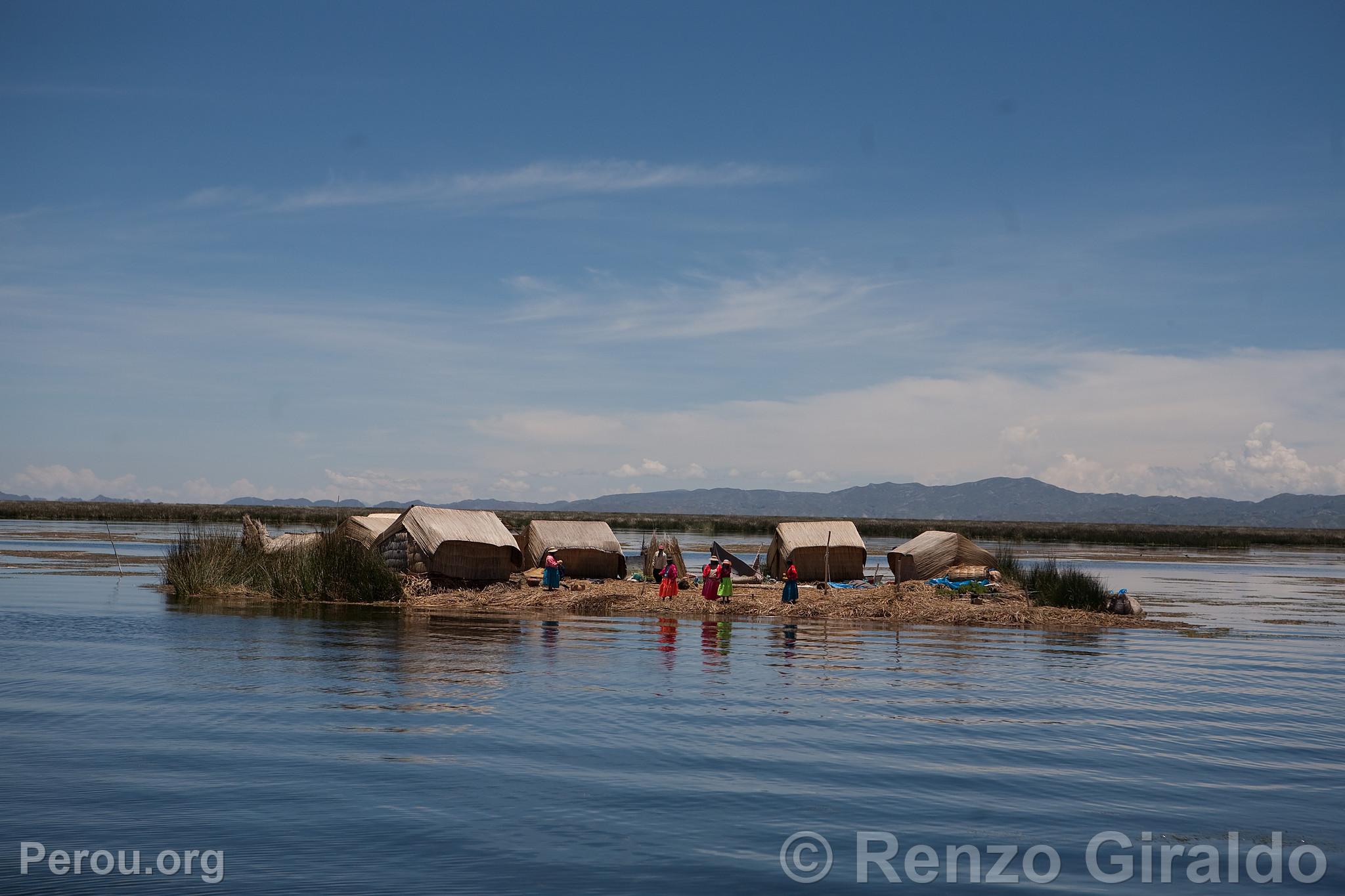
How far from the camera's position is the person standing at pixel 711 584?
31.4 meters

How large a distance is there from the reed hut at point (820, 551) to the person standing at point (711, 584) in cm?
662

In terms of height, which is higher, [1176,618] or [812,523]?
[812,523]

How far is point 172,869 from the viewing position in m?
8.47

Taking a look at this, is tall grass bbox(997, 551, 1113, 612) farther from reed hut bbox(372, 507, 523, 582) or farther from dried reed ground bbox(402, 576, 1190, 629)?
reed hut bbox(372, 507, 523, 582)

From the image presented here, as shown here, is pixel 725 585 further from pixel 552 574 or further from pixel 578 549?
pixel 578 549

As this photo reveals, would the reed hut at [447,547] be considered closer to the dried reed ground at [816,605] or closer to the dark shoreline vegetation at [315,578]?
the dried reed ground at [816,605]

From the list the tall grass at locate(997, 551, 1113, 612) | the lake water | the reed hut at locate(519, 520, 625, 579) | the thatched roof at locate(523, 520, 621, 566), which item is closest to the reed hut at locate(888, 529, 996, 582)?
the tall grass at locate(997, 551, 1113, 612)

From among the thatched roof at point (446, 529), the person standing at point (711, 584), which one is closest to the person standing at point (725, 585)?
the person standing at point (711, 584)

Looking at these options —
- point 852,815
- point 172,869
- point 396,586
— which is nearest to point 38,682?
point 172,869

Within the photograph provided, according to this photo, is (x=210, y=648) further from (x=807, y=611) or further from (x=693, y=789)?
(x=807, y=611)

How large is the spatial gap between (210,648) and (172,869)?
42.3 ft

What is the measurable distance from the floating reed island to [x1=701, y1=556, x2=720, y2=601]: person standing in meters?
0.32

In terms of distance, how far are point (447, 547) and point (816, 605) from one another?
11339mm
